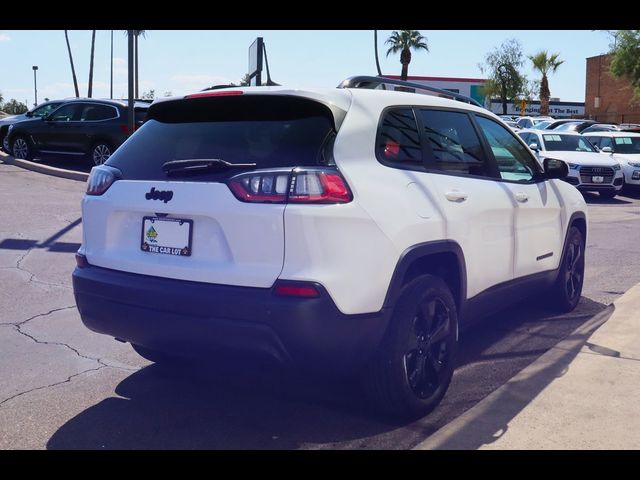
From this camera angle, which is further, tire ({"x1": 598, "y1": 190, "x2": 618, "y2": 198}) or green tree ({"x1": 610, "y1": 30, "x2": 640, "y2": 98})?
green tree ({"x1": 610, "y1": 30, "x2": 640, "y2": 98})

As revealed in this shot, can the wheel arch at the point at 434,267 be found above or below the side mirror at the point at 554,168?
below

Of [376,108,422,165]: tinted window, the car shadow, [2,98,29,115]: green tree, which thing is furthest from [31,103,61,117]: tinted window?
[2,98,29,115]: green tree

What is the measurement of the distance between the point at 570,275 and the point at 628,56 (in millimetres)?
38149

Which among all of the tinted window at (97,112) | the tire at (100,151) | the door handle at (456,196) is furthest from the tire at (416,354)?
the tinted window at (97,112)

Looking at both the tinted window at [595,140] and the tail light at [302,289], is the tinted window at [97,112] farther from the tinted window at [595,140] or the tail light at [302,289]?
the tail light at [302,289]

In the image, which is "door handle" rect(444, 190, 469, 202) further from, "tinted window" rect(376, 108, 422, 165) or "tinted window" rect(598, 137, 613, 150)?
"tinted window" rect(598, 137, 613, 150)

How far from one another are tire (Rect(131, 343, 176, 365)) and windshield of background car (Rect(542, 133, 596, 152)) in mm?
16152

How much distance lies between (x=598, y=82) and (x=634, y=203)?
174 feet

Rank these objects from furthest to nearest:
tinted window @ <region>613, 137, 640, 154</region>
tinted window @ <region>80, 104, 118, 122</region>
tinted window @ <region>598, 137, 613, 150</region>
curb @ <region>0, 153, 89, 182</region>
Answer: tinted window @ <region>598, 137, 613, 150</region> < tinted window @ <region>613, 137, 640, 154</region> < tinted window @ <region>80, 104, 118, 122</region> < curb @ <region>0, 153, 89, 182</region>

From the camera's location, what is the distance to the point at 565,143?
777 inches

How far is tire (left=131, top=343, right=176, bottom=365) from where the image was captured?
498 centimetres

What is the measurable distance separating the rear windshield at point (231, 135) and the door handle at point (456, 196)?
3.17 ft

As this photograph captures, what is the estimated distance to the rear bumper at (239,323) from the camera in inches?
140

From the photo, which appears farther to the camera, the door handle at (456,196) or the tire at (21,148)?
the tire at (21,148)
